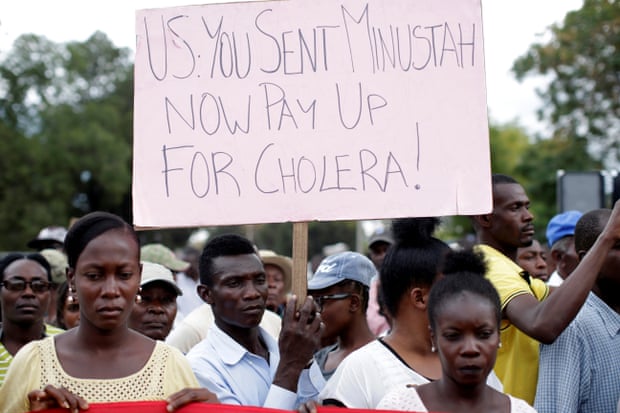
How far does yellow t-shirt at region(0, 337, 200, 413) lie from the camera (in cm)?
326

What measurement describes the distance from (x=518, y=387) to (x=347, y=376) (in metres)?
0.86

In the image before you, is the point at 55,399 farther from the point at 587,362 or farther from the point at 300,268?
the point at 587,362

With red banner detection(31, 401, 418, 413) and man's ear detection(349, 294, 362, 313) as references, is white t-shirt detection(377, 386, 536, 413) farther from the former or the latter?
man's ear detection(349, 294, 362, 313)

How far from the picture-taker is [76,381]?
3277 millimetres

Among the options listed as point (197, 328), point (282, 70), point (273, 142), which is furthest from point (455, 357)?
point (197, 328)

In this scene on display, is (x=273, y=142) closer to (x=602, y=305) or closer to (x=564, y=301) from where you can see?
(x=564, y=301)

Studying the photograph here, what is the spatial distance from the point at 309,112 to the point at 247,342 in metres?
1.14

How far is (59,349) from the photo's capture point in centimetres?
337

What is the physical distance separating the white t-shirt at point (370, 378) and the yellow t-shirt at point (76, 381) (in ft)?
2.11

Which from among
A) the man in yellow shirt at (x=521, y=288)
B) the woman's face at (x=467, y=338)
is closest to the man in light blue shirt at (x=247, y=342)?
the woman's face at (x=467, y=338)

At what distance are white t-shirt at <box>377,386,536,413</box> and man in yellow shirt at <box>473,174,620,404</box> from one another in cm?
43

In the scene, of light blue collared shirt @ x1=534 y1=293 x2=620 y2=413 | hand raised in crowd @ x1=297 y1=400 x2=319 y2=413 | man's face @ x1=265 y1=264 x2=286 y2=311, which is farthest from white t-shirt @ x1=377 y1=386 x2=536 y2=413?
man's face @ x1=265 y1=264 x2=286 y2=311

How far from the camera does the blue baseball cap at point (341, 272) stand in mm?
5074

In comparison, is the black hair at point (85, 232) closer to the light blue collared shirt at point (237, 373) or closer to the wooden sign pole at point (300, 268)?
the wooden sign pole at point (300, 268)
